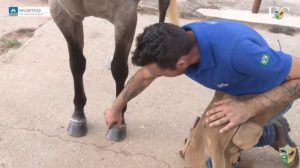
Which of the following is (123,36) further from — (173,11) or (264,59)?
(173,11)

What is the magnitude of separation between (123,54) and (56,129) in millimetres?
711

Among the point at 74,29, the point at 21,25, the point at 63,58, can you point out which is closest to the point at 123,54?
the point at 74,29

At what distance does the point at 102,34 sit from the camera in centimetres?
441

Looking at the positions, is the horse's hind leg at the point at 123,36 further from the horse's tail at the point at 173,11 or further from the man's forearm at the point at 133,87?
the horse's tail at the point at 173,11

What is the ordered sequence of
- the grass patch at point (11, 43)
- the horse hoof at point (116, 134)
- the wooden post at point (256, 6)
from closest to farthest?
the horse hoof at point (116, 134), the grass patch at point (11, 43), the wooden post at point (256, 6)

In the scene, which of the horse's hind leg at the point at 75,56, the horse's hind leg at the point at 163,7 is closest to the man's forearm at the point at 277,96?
the horse's hind leg at the point at 75,56

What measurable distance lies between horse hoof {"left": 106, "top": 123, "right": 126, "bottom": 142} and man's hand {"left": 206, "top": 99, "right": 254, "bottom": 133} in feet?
2.87

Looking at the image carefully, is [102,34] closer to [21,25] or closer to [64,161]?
[21,25]

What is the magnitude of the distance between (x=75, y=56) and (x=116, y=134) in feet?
1.76

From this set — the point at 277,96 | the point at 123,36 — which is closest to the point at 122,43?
the point at 123,36

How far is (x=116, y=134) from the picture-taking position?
2855 mm

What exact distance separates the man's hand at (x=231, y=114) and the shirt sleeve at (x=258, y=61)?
6.1 inches

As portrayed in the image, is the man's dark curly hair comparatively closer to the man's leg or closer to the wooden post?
the man's leg

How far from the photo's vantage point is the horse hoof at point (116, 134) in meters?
2.84
